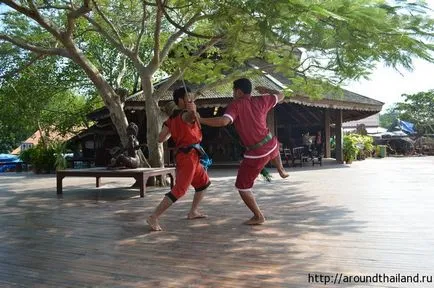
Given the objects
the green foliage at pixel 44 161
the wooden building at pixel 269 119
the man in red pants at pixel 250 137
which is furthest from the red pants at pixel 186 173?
the green foliage at pixel 44 161

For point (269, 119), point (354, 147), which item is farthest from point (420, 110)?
point (269, 119)

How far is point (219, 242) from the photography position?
14.7ft

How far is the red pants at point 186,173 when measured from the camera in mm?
5219

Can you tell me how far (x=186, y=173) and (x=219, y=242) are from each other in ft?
3.76

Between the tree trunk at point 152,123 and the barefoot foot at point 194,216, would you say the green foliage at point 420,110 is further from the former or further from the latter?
the barefoot foot at point 194,216

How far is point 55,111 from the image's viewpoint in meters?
26.6

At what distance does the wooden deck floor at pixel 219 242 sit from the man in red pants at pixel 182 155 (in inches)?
14.4

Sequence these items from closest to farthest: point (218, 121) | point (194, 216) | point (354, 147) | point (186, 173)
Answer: point (218, 121), point (186, 173), point (194, 216), point (354, 147)

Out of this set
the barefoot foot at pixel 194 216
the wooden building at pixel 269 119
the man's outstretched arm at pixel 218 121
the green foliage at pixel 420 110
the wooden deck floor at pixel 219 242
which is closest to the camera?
the wooden deck floor at pixel 219 242

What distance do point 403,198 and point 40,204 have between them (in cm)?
658

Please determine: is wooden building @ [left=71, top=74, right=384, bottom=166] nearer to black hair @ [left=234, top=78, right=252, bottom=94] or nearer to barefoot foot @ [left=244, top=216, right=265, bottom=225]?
black hair @ [left=234, top=78, right=252, bottom=94]

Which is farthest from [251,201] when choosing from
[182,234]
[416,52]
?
[416,52]

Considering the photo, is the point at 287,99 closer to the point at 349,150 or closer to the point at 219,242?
the point at 349,150

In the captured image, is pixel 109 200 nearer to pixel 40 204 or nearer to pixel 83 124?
pixel 40 204
